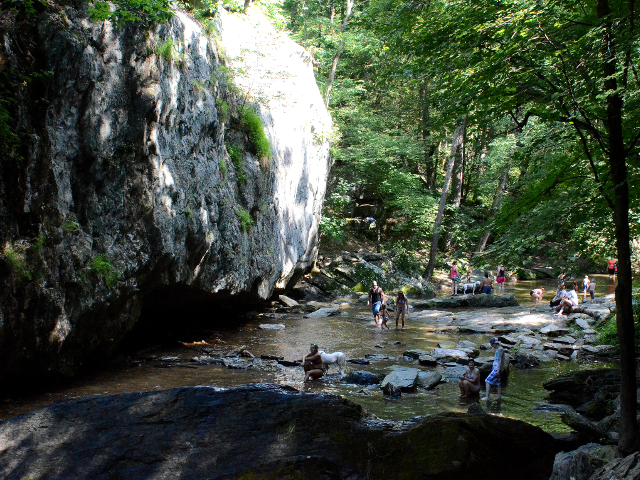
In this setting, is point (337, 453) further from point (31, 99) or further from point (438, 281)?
point (438, 281)

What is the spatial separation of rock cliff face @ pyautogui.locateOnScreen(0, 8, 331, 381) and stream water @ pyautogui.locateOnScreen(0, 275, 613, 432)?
821 millimetres

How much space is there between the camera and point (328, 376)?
1082 cm

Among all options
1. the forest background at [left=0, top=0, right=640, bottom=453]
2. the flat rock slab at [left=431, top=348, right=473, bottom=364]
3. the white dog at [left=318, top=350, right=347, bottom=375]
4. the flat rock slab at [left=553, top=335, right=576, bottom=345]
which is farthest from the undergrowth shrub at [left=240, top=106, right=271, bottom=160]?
the flat rock slab at [left=553, top=335, right=576, bottom=345]

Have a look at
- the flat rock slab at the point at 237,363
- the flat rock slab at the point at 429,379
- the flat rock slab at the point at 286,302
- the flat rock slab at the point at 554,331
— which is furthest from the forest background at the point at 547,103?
the flat rock slab at the point at 286,302

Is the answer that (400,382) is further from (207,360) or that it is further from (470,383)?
(207,360)

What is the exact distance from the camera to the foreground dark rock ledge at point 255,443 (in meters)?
5.05

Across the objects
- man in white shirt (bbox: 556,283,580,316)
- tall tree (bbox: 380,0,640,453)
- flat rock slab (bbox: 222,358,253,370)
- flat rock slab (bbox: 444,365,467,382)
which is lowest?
flat rock slab (bbox: 444,365,467,382)

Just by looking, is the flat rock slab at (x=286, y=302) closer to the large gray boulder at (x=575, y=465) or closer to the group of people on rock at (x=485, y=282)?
the group of people on rock at (x=485, y=282)

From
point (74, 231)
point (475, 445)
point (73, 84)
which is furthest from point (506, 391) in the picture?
point (73, 84)

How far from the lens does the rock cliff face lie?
285 inches

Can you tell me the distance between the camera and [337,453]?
17.4 ft

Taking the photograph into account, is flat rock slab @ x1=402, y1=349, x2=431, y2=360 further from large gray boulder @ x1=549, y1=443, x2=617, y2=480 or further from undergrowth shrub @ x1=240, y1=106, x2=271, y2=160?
undergrowth shrub @ x1=240, y1=106, x2=271, y2=160

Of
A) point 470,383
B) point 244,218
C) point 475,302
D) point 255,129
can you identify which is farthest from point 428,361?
point 475,302

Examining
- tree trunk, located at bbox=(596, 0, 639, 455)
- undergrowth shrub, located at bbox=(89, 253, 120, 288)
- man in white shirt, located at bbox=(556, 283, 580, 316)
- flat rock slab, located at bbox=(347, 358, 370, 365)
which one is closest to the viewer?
tree trunk, located at bbox=(596, 0, 639, 455)
